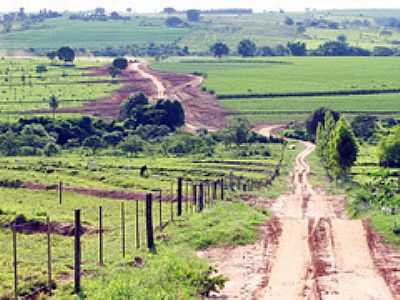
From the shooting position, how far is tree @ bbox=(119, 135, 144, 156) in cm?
7806

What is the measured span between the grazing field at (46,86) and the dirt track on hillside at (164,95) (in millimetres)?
1810

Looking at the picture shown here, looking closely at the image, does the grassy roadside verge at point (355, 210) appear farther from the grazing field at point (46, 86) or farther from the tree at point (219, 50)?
the tree at point (219, 50)

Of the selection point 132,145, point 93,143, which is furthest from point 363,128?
point 93,143

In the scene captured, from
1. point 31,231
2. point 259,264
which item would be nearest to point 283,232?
point 259,264

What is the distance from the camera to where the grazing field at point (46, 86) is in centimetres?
10912

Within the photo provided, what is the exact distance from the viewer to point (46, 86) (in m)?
124

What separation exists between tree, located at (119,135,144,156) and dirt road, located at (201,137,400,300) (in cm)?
3703

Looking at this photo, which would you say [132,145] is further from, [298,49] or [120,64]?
[298,49]

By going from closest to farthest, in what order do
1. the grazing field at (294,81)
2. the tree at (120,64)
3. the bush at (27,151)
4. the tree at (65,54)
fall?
the bush at (27,151) → the grazing field at (294,81) → the tree at (120,64) → the tree at (65,54)

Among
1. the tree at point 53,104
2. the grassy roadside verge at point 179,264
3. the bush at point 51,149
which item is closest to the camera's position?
the grassy roadside verge at point 179,264

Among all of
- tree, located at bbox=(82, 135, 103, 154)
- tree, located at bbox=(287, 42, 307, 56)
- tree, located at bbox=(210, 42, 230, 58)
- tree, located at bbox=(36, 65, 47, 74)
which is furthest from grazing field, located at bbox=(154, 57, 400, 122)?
tree, located at bbox=(82, 135, 103, 154)

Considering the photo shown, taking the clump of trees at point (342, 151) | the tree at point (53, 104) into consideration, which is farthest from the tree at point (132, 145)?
the clump of trees at point (342, 151)

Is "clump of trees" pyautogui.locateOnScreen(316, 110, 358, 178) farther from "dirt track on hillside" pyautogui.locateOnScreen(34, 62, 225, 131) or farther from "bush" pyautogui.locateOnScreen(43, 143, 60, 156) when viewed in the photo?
"dirt track on hillside" pyautogui.locateOnScreen(34, 62, 225, 131)

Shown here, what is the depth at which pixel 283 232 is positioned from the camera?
37.2m
